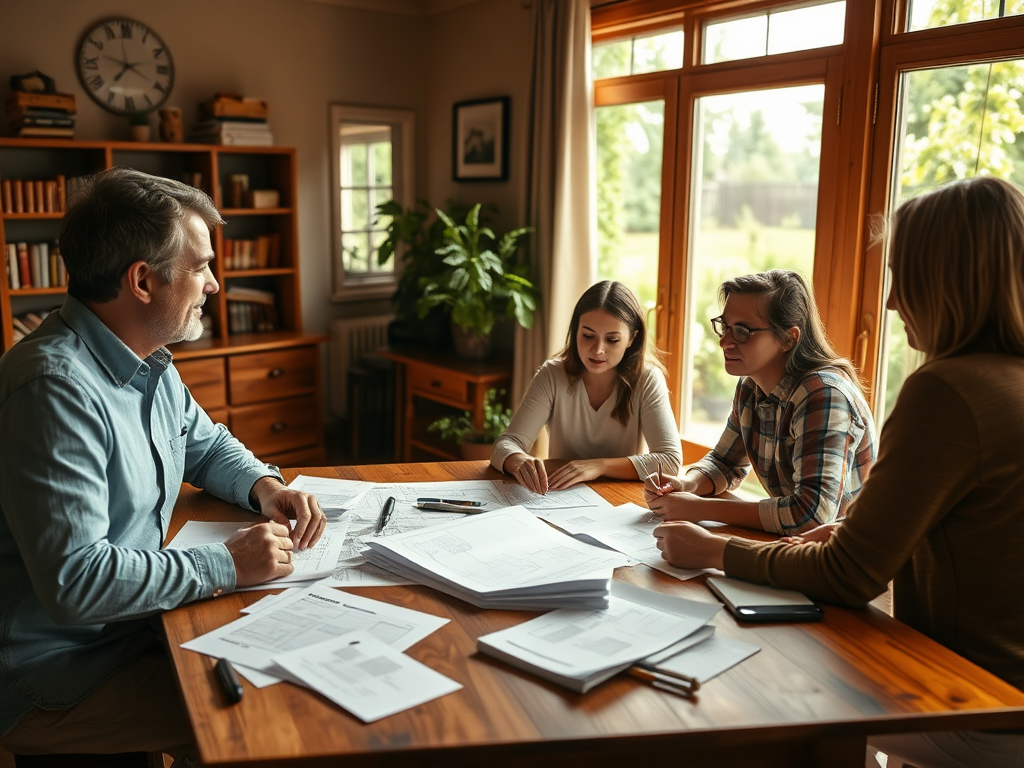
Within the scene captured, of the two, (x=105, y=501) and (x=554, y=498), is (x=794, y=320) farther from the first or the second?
(x=105, y=501)

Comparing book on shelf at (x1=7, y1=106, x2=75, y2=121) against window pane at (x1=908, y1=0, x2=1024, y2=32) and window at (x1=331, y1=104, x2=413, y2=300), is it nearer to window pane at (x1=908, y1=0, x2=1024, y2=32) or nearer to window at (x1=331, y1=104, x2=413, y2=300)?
window at (x1=331, y1=104, x2=413, y2=300)

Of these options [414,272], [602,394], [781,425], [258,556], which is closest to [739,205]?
[602,394]

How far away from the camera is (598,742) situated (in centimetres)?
103

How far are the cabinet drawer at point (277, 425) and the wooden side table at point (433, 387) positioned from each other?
0.46 m

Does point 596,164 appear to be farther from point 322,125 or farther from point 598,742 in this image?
point 598,742

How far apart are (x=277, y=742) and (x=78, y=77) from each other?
3.96 m

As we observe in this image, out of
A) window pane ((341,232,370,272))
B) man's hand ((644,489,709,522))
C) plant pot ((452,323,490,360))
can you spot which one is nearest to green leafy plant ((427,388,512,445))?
plant pot ((452,323,490,360))

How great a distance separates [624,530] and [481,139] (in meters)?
3.40

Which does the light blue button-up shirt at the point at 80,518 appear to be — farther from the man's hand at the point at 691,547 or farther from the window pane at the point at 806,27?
the window pane at the point at 806,27

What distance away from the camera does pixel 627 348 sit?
98.7 inches

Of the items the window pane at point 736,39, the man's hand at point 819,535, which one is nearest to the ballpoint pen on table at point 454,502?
the man's hand at point 819,535

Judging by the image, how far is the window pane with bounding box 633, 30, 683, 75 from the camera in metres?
3.60

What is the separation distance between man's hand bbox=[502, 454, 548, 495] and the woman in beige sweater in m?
0.74

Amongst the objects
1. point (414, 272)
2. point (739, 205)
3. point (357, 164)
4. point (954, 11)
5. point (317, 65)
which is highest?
point (317, 65)
